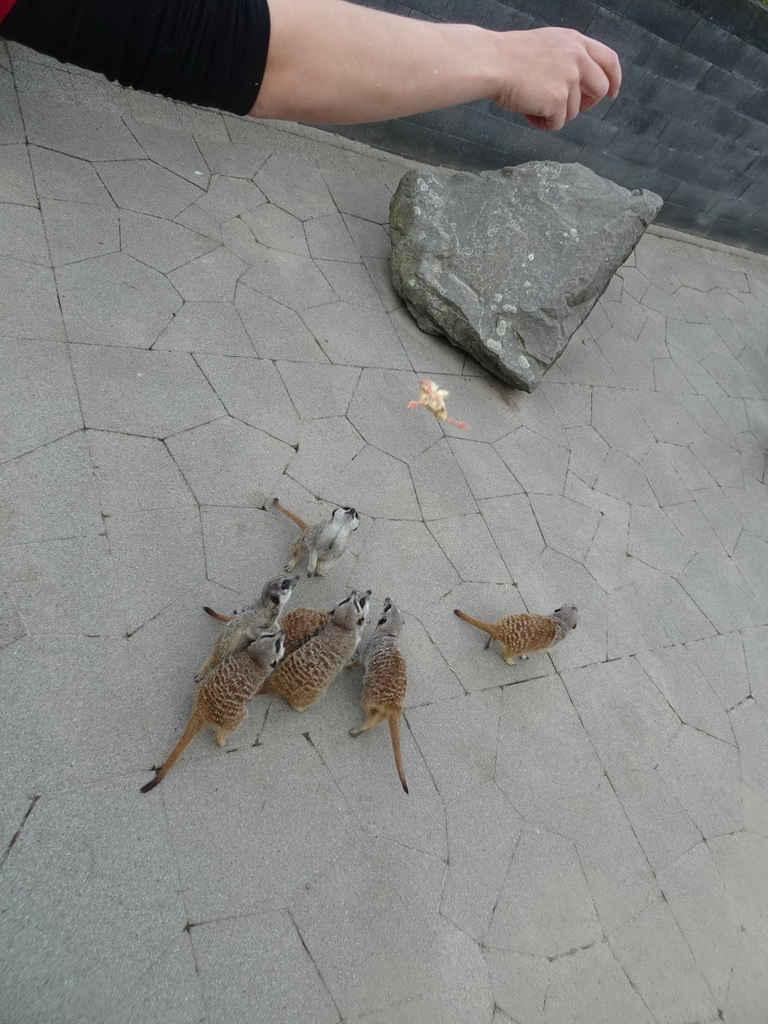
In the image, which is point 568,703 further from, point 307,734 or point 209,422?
point 209,422

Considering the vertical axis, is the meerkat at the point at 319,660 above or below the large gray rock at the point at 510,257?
below

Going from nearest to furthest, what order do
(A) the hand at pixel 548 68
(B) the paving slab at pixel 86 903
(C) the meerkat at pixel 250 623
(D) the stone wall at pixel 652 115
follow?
(A) the hand at pixel 548 68
(B) the paving slab at pixel 86 903
(C) the meerkat at pixel 250 623
(D) the stone wall at pixel 652 115

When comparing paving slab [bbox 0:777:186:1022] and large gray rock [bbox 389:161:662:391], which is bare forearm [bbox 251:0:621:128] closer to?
paving slab [bbox 0:777:186:1022]

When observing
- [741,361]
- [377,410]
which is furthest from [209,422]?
[741,361]

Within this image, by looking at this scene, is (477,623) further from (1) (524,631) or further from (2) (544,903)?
(2) (544,903)

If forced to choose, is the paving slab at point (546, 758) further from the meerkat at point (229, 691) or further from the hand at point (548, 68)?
the hand at point (548, 68)

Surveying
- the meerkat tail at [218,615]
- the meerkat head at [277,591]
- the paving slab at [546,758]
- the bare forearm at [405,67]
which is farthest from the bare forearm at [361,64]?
the paving slab at [546,758]

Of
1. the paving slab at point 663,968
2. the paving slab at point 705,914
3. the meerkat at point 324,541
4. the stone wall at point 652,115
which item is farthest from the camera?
the stone wall at point 652,115

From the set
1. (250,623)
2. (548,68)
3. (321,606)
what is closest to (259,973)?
(250,623)
